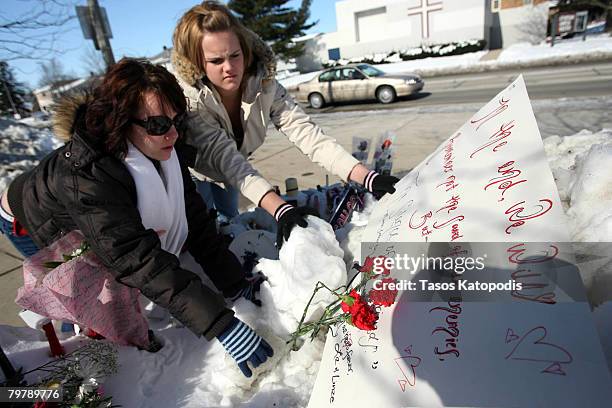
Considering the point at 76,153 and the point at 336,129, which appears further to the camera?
the point at 336,129

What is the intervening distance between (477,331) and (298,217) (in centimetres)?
85

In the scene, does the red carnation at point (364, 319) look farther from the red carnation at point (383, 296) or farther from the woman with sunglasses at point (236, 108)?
the woman with sunglasses at point (236, 108)

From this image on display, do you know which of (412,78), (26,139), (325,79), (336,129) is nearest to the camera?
(26,139)

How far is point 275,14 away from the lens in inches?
1005

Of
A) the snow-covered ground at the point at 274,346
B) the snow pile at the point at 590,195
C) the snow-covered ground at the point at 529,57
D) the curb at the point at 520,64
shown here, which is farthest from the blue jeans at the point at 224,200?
the curb at the point at 520,64

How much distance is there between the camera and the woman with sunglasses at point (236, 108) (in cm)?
179

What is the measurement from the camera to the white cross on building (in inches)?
987

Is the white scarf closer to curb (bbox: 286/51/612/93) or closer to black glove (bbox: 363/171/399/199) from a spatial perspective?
black glove (bbox: 363/171/399/199)

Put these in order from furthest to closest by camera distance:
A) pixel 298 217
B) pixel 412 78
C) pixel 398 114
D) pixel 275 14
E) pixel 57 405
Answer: pixel 275 14 → pixel 412 78 → pixel 398 114 → pixel 298 217 → pixel 57 405

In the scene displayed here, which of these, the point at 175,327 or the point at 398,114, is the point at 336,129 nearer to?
the point at 398,114

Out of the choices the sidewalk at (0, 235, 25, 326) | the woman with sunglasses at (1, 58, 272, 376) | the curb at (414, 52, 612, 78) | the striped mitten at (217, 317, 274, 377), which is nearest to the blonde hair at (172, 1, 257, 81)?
the woman with sunglasses at (1, 58, 272, 376)

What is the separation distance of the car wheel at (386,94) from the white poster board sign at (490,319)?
10.0 meters

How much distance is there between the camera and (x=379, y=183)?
1.97 meters

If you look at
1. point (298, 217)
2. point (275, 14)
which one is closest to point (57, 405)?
point (298, 217)
